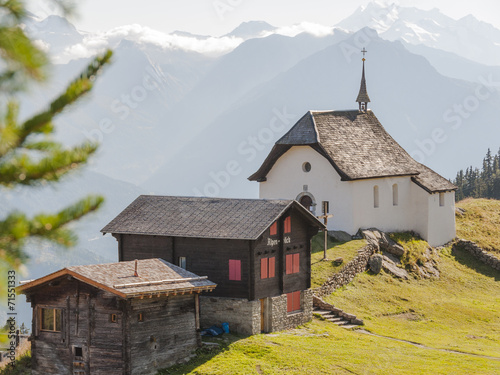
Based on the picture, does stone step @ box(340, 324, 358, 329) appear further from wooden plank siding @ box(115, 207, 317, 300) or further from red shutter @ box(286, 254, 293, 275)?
red shutter @ box(286, 254, 293, 275)

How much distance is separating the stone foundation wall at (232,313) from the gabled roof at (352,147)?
55.9 ft

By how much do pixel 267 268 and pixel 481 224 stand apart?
30.1 metres

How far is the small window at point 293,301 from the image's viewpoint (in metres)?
39.5

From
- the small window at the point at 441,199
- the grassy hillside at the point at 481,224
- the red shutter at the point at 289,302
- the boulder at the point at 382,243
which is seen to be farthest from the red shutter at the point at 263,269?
the grassy hillside at the point at 481,224

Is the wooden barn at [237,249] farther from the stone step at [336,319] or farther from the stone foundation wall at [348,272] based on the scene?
the stone foundation wall at [348,272]

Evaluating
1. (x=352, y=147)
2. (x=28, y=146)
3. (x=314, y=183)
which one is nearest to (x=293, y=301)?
(x=314, y=183)

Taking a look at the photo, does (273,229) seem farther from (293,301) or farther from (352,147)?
(352,147)

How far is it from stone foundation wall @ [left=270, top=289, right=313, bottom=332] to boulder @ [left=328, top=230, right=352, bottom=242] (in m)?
10.3

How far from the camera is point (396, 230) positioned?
182 feet

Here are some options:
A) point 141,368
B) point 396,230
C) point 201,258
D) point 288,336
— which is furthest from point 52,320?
point 396,230

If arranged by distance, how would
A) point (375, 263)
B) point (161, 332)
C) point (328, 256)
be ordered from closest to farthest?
point (161, 332)
point (328, 256)
point (375, 263)

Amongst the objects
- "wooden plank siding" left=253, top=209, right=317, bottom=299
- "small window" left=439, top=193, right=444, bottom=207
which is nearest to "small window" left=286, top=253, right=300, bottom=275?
"wooden plank siding" left=253, top=209, right=317, bottom=299

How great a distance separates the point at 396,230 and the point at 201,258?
21.3m

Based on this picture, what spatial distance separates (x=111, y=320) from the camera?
104ft
